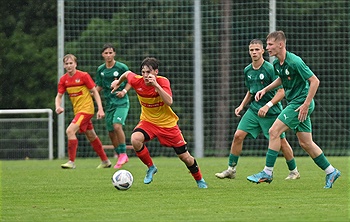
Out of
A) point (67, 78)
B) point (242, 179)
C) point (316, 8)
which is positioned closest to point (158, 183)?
point (242, 179)

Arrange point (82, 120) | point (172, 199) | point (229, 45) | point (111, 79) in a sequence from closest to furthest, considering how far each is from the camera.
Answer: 1. point (172, 199)
2. point (82, 120)
3. point (111, 79)
4. point (229, 45)

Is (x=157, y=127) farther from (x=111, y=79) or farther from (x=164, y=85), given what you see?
(x=111, y=79)

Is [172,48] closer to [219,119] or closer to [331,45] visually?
[219,119]

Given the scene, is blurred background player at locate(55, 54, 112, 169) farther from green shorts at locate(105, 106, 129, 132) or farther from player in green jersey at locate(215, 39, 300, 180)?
player in green jersey at locate(215, 39, 300, 180)

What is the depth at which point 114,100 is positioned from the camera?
14.3 metres

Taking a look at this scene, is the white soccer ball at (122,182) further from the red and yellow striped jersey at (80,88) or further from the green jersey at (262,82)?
the red and yellow striped jersey at (80,88)

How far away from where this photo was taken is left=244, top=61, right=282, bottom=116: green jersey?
35.9 feet

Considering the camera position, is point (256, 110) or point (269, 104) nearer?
point (269, 104)

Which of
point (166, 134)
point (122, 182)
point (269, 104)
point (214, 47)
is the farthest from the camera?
point (214, 47)

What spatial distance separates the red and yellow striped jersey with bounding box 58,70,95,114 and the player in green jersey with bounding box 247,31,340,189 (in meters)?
5.04

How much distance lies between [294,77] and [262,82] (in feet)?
5.19

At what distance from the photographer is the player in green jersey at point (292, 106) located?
9.21 meters

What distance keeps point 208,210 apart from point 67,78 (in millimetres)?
7046

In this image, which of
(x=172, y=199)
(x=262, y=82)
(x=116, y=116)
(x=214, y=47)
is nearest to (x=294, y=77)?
(x=262, y=82)
